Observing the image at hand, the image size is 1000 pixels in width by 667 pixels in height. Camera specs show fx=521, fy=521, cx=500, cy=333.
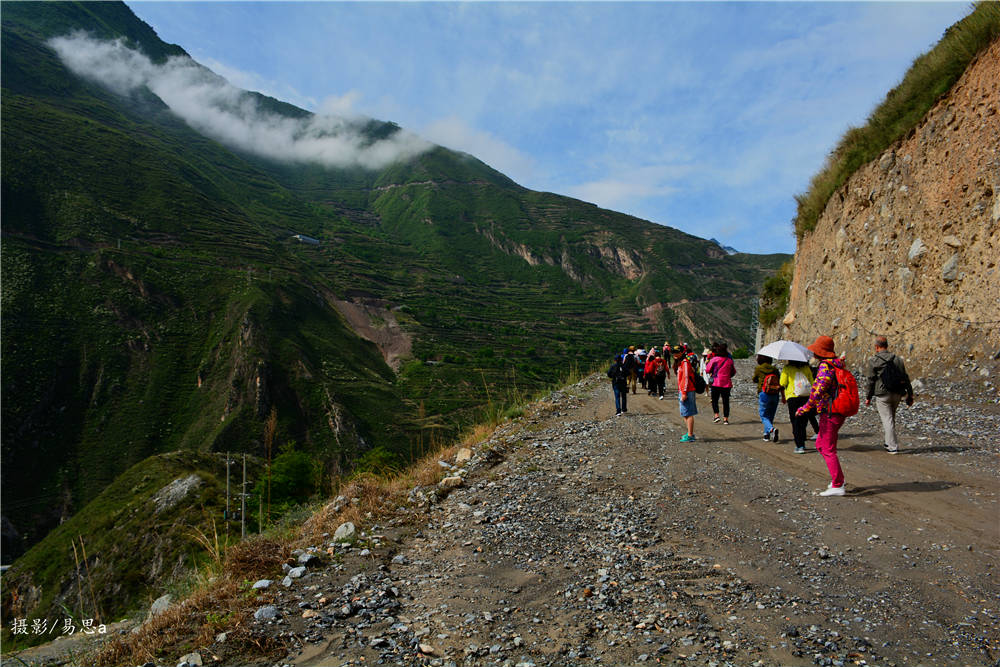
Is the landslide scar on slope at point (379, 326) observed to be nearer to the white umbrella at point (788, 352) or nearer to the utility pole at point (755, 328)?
the utility pole at point (755, 328)

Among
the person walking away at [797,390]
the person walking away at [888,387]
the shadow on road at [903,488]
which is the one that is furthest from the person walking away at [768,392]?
the shadow on road at [903,488]

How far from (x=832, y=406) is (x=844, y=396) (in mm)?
232

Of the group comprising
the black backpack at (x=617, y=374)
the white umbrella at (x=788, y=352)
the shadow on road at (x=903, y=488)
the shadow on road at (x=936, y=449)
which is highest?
the white umbrella at (x=788, y=352)

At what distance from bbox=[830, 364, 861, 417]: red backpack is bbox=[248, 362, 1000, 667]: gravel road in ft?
3.55

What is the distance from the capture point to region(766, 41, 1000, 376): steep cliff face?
41.8 ft

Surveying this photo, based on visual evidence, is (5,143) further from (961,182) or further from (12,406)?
(961,182)

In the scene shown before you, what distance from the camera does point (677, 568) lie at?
532cm

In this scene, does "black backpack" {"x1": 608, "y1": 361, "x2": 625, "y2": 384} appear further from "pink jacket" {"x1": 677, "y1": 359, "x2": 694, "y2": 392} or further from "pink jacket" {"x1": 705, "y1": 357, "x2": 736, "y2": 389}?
"pink jacket" {"x1": 677, "y1": 359, "x2": 694, "y2": 392}

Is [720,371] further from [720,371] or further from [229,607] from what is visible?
[229,607]

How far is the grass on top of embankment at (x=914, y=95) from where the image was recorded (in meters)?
14.7

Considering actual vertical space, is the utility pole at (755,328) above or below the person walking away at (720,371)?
above

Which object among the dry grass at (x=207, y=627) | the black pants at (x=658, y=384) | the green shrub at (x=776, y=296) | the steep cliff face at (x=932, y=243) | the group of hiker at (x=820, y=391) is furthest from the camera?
the green shrub at (x=776, y=296)

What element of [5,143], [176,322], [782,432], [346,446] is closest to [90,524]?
[346,446]

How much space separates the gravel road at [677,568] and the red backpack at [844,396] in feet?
3.55
